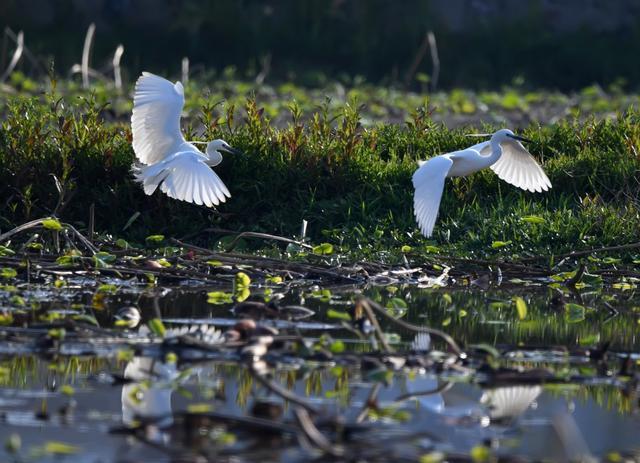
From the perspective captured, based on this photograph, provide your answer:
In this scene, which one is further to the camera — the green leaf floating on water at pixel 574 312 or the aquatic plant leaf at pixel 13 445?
the green leaf floating on water at pixel 574 312

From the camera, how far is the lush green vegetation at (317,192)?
8.50 metres

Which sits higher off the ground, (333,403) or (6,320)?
(6,320)

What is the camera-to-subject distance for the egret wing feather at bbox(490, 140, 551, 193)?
8.78m

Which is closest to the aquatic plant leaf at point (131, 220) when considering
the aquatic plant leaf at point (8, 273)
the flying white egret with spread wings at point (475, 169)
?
the aquatic plant leaf at point (8, 273)

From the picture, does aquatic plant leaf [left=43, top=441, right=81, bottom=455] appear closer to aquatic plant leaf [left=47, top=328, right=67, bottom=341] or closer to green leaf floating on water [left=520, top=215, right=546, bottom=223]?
aquatic plant leaf [left=47, top=328, right=67, bottom=341]

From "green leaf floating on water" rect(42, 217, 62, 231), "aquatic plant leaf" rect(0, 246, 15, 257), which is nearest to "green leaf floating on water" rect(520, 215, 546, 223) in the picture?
"green leaf floating on water" rect(42, 217, 62, 231)

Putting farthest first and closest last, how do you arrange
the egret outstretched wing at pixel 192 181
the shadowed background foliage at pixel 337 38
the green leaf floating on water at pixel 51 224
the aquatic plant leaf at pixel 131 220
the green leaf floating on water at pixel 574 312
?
the shadowed background foliage at pixel 337 38
the aquatic plant leaf at pixel 131 220
the egret outstretched wing at pixel 192 181
the green leaf floating on water at pixel 51 224
the green leaf floating on water at pixel 574 312

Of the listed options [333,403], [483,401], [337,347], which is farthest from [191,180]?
[483,401]

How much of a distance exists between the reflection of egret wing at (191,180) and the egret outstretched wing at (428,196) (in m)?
1.16

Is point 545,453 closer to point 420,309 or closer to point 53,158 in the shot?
point 420,309

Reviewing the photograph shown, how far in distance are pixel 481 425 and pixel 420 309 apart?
2427 mm

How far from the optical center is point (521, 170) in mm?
8812

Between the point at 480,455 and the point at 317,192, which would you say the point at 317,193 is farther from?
the point at 480,455

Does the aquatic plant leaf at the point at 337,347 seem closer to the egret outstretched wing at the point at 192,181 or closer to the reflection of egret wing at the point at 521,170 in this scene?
the egret outstretched wing at the point at 192,181
